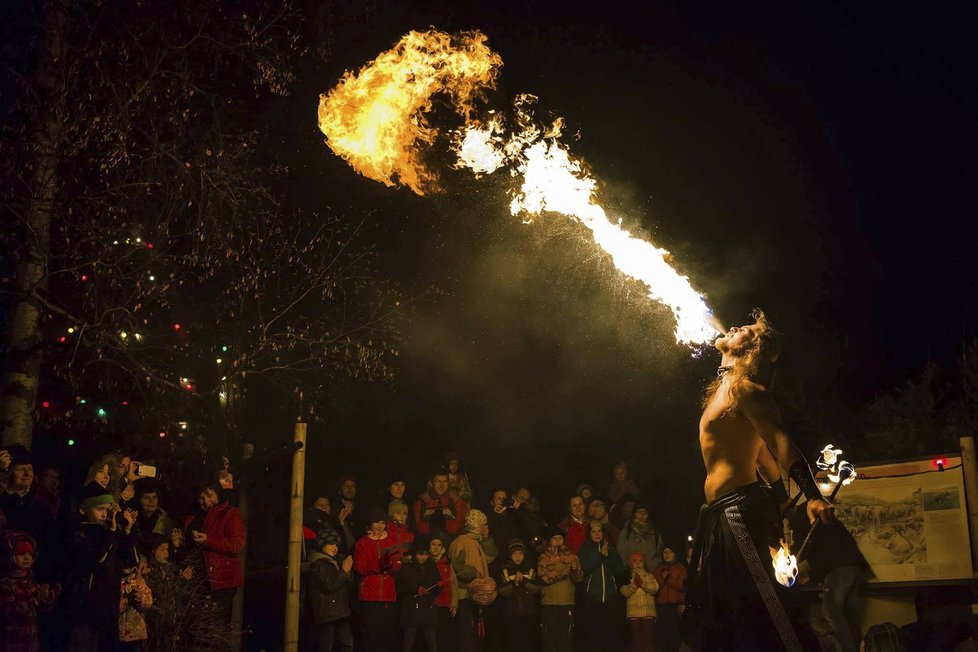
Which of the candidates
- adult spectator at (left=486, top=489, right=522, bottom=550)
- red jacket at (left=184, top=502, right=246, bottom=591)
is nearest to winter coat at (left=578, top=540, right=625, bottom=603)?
adult spectator at (left=486, top=489, right=522, bottom=550)

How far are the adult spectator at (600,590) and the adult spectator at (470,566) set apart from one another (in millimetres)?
1119

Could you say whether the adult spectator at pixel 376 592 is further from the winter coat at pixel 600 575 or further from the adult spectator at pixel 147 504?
the adult spectator at pixel 147 504

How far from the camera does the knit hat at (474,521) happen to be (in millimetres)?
11008

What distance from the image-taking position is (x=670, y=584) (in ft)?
37.3

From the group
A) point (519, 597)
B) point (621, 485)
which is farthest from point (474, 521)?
point (621, 485)

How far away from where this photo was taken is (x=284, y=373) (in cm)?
1120

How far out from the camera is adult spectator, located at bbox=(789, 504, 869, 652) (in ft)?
31.9

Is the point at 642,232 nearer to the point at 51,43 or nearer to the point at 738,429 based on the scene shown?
the point at 738,429

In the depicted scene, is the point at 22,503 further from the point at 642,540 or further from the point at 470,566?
the point at 642,540

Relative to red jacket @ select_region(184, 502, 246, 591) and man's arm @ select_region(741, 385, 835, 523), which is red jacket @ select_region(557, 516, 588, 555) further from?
man's arm @ select_region(741, 385, 835, 523)

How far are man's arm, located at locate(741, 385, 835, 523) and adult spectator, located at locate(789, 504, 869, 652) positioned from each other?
4.35m

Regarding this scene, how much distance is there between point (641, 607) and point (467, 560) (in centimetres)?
203

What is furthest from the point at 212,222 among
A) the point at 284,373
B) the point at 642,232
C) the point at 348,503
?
the point at 642,232

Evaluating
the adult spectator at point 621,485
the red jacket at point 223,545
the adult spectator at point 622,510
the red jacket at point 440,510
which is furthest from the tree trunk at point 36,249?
the adult spectator at point 621,485
